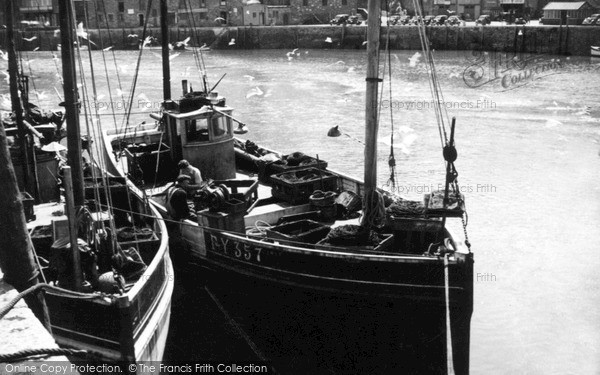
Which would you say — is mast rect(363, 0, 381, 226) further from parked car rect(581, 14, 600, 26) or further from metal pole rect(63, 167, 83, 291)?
parked car rect(581, 14, 600, 26)

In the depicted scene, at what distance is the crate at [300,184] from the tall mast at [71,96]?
4709 mm

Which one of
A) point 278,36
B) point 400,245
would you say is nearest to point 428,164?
point 400,245

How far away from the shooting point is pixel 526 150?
89.9 ft

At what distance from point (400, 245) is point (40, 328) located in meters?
8.35

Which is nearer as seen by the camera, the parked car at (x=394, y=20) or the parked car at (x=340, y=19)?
the parked car at (x=394, y=20)

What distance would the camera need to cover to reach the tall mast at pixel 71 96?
10.2 metres

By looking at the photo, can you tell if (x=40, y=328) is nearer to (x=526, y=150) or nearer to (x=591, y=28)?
(x=526, y=150)

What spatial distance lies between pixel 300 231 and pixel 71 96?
15.6 ft

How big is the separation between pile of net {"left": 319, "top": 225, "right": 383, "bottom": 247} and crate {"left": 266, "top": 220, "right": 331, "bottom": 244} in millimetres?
511

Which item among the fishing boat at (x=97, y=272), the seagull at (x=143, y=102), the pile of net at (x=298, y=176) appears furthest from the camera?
the seagull at (x=143, y=102)

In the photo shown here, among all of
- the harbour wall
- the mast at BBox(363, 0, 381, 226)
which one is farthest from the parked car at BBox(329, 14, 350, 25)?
the mast at BBox(363, 0, 381, 226)

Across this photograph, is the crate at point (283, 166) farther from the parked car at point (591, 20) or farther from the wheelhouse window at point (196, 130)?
the parked car at point (591, 20)

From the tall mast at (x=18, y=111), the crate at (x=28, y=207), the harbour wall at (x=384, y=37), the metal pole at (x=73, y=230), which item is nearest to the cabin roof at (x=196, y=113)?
the tall mast at (x=18, y=111)

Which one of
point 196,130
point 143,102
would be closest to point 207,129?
point 196,130
